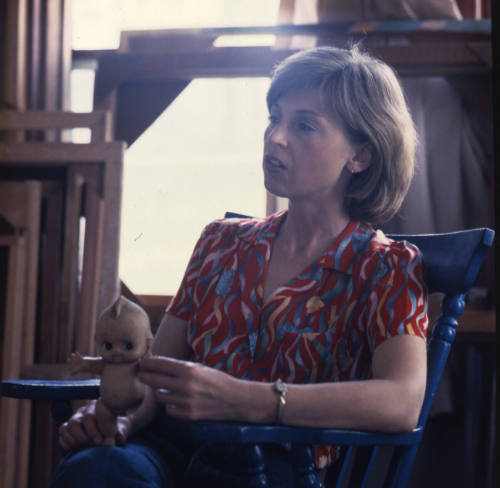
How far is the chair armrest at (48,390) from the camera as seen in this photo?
1155 mm

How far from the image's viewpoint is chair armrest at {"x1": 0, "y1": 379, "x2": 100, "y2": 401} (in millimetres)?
1155

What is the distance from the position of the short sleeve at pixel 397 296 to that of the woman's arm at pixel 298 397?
2.7 inches

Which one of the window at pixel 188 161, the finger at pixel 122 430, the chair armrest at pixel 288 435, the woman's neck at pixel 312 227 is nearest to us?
the chair armrest at pixel 288 435

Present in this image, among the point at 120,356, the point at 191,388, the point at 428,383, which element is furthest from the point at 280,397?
the point at 428,383

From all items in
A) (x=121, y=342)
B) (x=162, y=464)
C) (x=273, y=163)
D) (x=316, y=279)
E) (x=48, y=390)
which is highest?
(x=273, y=163)

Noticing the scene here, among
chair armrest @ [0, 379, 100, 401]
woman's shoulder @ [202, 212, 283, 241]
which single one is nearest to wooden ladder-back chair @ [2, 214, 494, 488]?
chair armrest @ [0, 379, 100, 401]

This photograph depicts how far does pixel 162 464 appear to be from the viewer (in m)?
1.11

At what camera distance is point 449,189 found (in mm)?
2492

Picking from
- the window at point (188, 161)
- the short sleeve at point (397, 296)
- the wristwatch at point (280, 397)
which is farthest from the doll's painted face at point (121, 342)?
the window at point (188, 161)

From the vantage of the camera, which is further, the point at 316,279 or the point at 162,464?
the point at 316,279

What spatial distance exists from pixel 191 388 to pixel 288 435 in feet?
0.51

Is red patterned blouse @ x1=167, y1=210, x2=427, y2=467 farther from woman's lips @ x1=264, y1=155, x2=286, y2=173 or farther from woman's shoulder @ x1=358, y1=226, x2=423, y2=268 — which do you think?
woman's lips @ x1=264, y1=155, x2=286, y2=173

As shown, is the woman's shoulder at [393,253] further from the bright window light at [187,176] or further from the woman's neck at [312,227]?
the bright window light at [187,176]

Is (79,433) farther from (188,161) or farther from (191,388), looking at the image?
(188,161)
